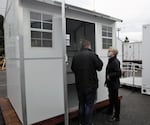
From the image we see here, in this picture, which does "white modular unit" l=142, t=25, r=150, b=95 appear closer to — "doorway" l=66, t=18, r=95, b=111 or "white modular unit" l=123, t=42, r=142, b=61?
"doorway" l=66, t=18, r=95, b=111

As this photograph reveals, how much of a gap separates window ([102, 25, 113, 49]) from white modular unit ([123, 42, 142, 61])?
1276 centimetres

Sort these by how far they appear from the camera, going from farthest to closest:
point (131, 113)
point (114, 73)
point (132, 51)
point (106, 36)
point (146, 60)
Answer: point (132, 51), point (146, 60), point (106, 36), point (131, 113), point (114, 73)

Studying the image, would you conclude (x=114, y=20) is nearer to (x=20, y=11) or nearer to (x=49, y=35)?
(x=49, y=35)

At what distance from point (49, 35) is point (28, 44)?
545 millimetres

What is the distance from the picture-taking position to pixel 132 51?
57.2 feet

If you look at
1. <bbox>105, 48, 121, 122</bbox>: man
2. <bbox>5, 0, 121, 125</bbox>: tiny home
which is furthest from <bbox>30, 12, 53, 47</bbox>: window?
<bbox>105, 48, 121, 122</bbox>: man

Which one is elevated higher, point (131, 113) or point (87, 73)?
point (87, 73)

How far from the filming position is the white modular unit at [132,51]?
55.1 ft

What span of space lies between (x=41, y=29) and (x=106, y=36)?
2309 mm

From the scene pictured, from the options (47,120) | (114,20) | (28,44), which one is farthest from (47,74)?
(114,20)

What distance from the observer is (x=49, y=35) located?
132 inches

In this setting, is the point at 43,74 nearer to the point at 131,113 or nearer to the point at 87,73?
the point at 87,73

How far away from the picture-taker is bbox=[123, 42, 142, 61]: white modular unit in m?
16.8

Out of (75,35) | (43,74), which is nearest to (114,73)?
(43,74)
